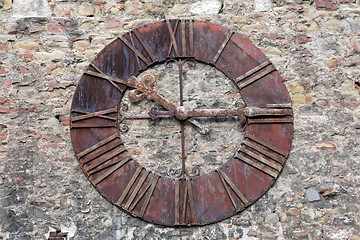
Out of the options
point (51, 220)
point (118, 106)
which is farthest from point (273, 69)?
point (51, 220)

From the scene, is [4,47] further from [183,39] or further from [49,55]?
[183,39]

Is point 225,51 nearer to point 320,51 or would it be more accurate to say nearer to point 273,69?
point 273,69

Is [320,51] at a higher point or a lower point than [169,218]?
higher

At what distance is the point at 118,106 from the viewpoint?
14.6 feet

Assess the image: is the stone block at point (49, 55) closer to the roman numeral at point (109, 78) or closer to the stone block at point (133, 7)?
the roman numeral at point (109, 78)

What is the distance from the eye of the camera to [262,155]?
4309mm

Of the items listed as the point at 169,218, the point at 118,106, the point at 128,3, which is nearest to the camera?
the point at 169,218

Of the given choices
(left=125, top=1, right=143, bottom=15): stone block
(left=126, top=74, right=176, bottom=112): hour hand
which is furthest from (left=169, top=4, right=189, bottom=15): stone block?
(left=126, top=74, right=176, bottom=112): hour hand

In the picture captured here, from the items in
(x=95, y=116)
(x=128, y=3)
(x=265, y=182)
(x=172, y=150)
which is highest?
(x=128, y=3)

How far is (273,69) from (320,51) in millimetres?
543

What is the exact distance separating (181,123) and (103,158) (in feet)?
2.62

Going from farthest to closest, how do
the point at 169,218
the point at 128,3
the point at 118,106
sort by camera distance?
1. the point at 128,3
2. the point at 118,106
3. the point at 169,218

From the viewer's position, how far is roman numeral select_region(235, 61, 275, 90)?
14.6ft

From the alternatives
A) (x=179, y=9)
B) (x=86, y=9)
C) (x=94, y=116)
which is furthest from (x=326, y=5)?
(x=94, y=116)
